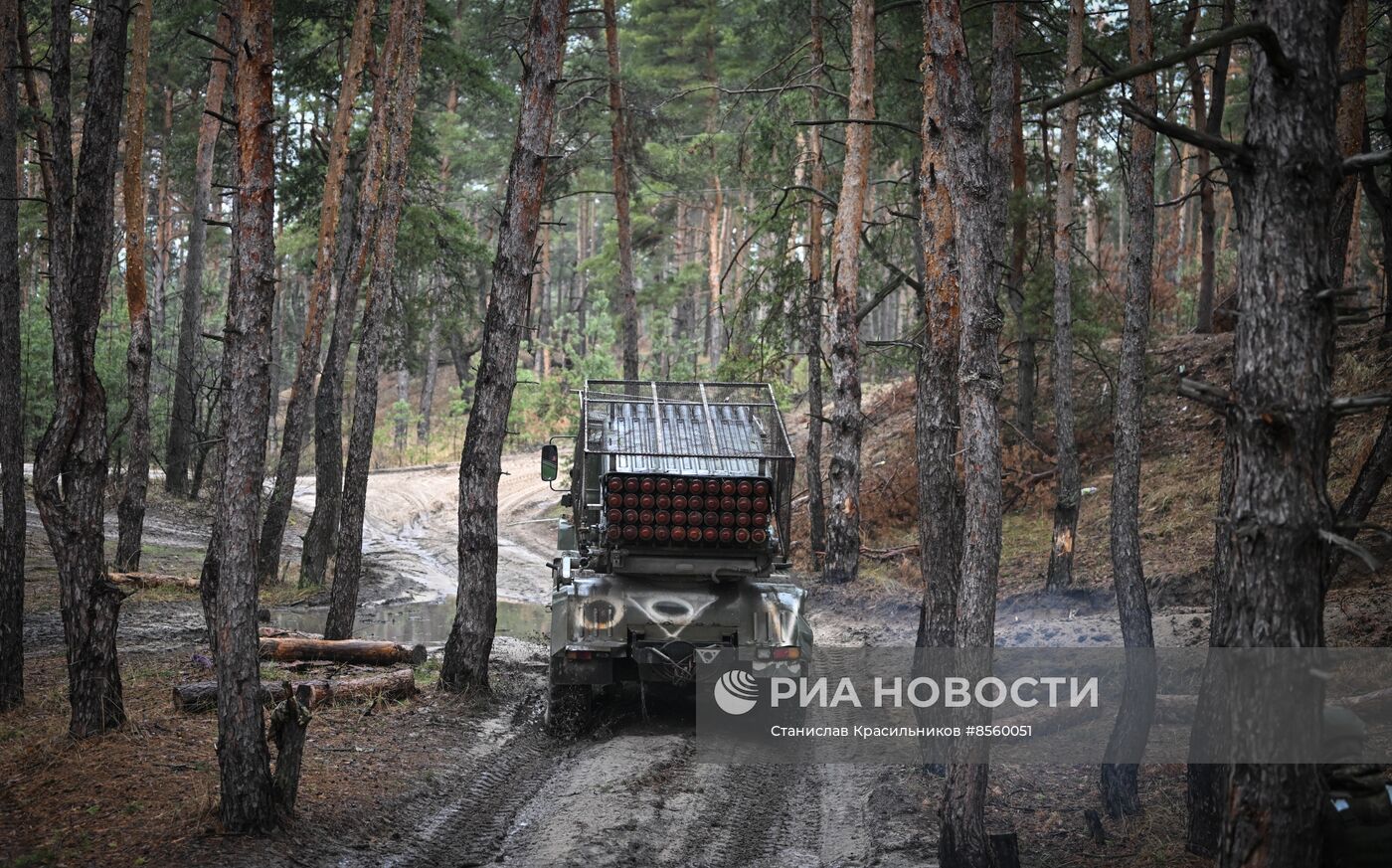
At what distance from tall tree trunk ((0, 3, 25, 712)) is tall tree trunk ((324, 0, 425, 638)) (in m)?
4.29

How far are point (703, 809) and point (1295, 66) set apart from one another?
6.54 metres

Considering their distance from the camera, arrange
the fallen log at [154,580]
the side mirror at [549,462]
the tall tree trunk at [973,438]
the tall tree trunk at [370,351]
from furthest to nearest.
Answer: the fallen log at [154,580], the tall tree trunk at [370,351], the side mirror at [549,462], the tall tree trunk at [973,438]

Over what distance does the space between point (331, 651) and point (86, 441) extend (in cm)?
457

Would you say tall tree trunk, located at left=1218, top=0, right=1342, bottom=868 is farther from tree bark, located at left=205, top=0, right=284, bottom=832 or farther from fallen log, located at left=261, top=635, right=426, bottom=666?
fallen log, located at left=261, top=635, right=426, bottom=666

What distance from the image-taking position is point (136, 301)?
1608 cm

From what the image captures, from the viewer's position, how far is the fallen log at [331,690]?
1023cm

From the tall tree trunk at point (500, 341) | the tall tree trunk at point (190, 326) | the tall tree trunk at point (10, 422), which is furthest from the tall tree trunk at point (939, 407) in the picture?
the tall tree trunk at point (190, 326)

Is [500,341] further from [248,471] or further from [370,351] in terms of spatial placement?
[248,471]

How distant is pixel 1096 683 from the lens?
39.2ft

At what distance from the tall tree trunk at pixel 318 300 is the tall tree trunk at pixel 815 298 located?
792cm

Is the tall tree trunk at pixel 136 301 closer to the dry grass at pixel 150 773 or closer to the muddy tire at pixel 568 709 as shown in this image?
the dry grass at pixel 150 773

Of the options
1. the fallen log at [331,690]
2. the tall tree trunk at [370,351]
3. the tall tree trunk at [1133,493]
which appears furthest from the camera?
the tall tree trunk at [370,351]

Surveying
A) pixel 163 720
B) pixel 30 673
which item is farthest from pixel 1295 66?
pixel 30 673

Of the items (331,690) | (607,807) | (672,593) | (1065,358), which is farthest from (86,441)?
(1065,358)
